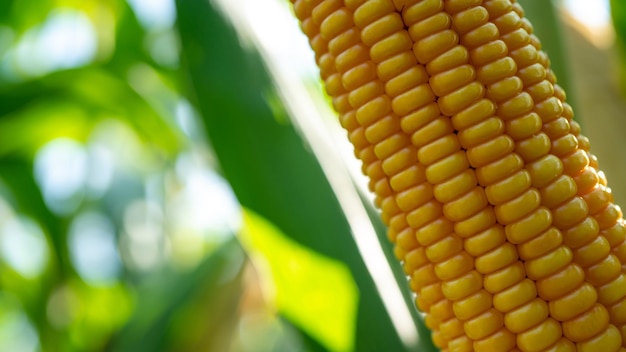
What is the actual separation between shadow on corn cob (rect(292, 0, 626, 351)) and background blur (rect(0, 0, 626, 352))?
24 centimetres

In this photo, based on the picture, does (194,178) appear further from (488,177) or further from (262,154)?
(488,177)

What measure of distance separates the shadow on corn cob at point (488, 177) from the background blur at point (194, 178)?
9.3 inches

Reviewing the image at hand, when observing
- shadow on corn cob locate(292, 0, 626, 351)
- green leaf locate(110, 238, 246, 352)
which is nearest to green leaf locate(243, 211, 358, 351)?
shadow on corn cob locate(292, 0, 626, 351)

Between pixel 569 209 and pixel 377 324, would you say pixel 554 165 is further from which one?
pixel 377 324

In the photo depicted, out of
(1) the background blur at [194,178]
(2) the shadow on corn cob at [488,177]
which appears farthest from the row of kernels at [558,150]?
(1) the background blur at [194,178]

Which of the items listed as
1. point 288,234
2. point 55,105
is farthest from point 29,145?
point 288,234

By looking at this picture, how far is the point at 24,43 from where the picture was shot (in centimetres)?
203

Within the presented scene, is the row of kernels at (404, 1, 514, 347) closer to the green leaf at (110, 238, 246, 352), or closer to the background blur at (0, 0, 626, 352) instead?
the background blur at (0, 0, 626, 352)

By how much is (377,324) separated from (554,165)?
306 millimetres

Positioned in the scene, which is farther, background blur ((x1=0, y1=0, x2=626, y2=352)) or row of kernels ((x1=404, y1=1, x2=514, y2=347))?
background blur ((x1=0, y1=0, x2=626, y2=352))

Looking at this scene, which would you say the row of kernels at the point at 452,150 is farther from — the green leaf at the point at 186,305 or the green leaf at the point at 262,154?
the green leaf at the point at 186,305

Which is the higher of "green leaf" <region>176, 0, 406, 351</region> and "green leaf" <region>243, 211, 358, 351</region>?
"green leaf" <region>176, 0, 406, 351</region>

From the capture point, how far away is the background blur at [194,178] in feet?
2.78

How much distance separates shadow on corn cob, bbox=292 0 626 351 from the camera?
55cm
